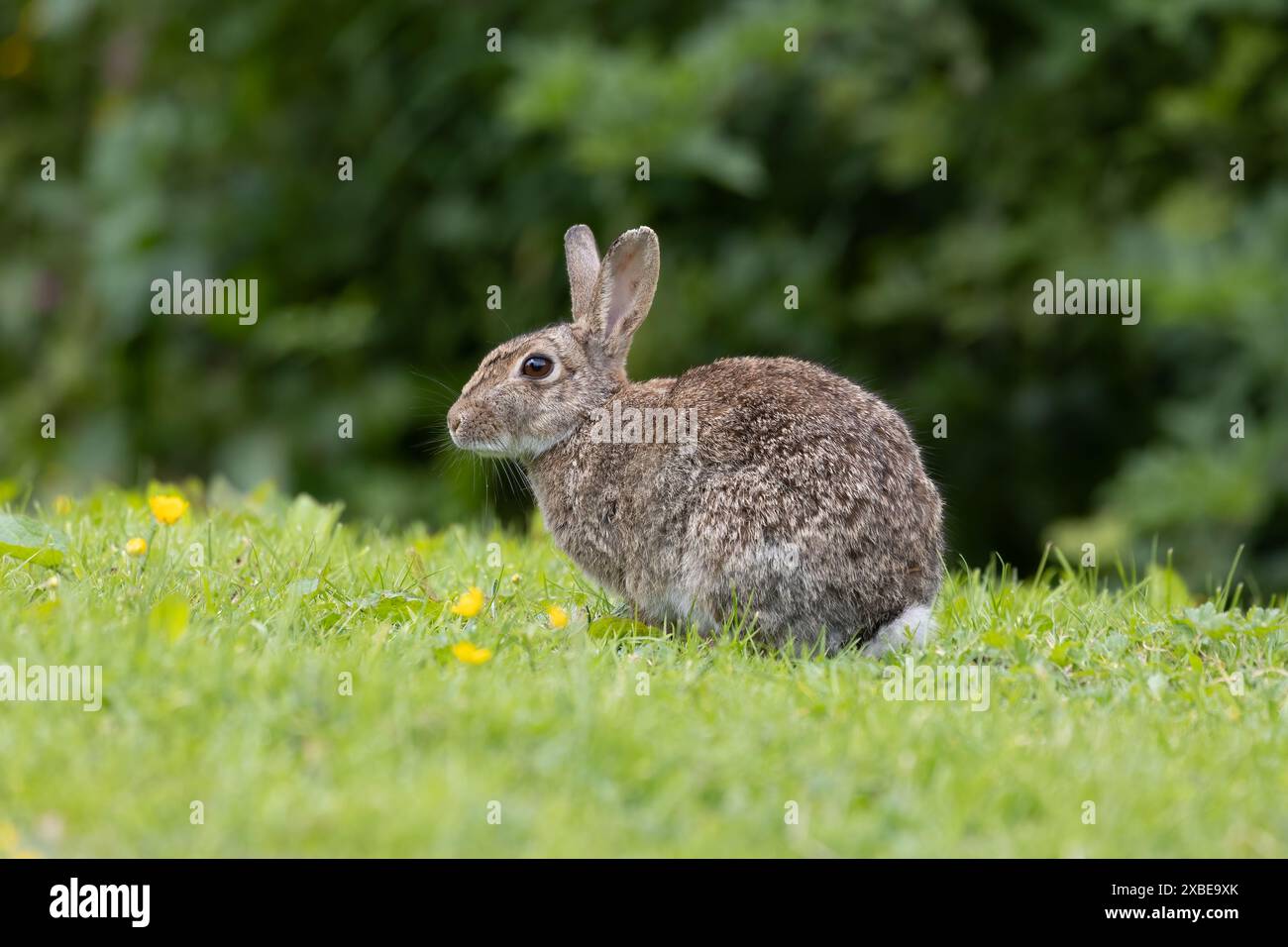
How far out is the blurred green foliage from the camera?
9.39 metres

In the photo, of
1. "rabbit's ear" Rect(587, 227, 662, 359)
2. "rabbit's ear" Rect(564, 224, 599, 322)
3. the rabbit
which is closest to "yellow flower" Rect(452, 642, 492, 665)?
the rabbit

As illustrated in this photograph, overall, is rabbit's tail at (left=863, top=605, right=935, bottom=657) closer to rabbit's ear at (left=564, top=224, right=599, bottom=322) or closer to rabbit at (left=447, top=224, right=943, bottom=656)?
rabbit at (left=447, top=224, right=943, bottom=656)

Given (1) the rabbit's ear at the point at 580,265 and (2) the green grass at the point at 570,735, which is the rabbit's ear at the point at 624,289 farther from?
(2) the green grass at the point at 570,735

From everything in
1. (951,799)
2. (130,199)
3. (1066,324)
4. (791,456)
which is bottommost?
(951,799)

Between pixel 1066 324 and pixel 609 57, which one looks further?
pixel 1066 324

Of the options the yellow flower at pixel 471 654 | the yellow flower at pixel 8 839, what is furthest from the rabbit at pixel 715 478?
the yellow flower at pixel 8 839

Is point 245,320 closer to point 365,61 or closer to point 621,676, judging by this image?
point 365,61

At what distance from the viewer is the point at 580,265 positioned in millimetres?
7023

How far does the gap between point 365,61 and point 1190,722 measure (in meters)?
8.07

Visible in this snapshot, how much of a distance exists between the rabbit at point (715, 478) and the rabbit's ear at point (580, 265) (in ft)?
0.31

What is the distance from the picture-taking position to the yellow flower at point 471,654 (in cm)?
489

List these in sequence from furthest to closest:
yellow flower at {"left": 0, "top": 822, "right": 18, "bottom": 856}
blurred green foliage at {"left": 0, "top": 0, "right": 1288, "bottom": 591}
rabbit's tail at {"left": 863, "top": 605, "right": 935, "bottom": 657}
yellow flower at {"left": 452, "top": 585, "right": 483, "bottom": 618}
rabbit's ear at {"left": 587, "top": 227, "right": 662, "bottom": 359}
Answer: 1. blurred green foliage at {"left": 0, "top": 0, "right": 1288, "bottom": 591}
2. rabbit's ear at {"left": 587, "top": 227, "right": 662, "bottom": 359}
3. rabbit's tail at {"left": 863, "top": 605, "right": 935, "bottom": 657}
4. yellow flower at {"left": 452, "top": 585, "right": 483, "bottom": 618}
5. yellow flower at {"left": 0, "top": 822, "right": 18, "bottom": 856}

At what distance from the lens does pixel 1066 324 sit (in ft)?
33.9

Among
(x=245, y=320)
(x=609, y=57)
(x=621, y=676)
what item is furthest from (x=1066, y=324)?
(x=621, y=676)
